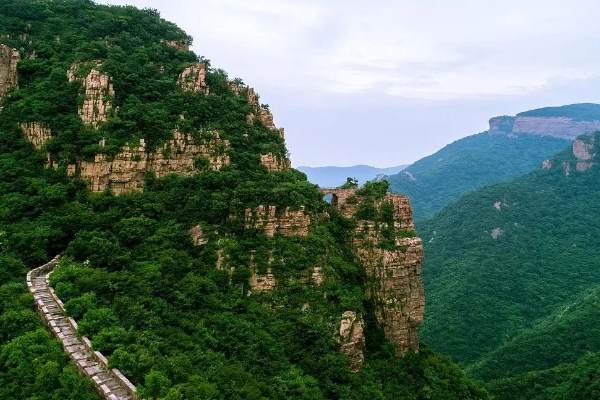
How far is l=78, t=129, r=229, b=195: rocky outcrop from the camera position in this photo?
86.4 ft

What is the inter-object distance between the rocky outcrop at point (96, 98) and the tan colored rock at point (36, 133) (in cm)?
215

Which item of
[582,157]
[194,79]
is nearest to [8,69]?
[194,79]

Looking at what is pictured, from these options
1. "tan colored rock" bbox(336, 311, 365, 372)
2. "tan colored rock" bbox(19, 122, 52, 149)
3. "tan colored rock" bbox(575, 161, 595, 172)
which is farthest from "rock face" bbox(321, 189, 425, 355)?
"tan colored rock" bbox(575, 161, 595, 172)

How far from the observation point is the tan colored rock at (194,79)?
101ft

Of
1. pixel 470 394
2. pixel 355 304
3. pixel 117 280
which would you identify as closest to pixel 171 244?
pixel 117 280

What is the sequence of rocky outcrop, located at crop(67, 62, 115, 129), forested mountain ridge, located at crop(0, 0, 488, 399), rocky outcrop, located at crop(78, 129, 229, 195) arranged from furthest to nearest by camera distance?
rocky outcrop, located at crop(67, 62, 115, 129), rocky outcrop, located at crop(78, 129, 229, 195), forested mountain ridge, located at crop(0, 0, 488, 399)

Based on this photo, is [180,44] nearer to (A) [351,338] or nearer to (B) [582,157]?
(A) [351,338]

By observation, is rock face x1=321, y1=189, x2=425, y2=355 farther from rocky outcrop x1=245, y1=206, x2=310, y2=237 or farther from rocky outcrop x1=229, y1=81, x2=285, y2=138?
rocky outcrop x1=229, y1=81, x2=285, y2=138

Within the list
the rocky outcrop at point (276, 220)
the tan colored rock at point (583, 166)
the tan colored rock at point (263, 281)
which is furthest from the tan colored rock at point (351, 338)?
the tan colored rock at point (583, 166)

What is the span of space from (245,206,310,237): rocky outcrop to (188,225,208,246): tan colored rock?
2469mm

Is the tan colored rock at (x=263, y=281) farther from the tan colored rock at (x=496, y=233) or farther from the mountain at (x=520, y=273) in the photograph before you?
the tan colored rock at (x=496, y=233)

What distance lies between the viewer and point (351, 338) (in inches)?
936

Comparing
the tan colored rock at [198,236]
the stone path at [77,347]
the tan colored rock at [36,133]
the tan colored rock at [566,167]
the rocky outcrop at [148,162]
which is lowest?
the stone path at [77,347]

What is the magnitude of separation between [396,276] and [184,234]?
42.1 ft
